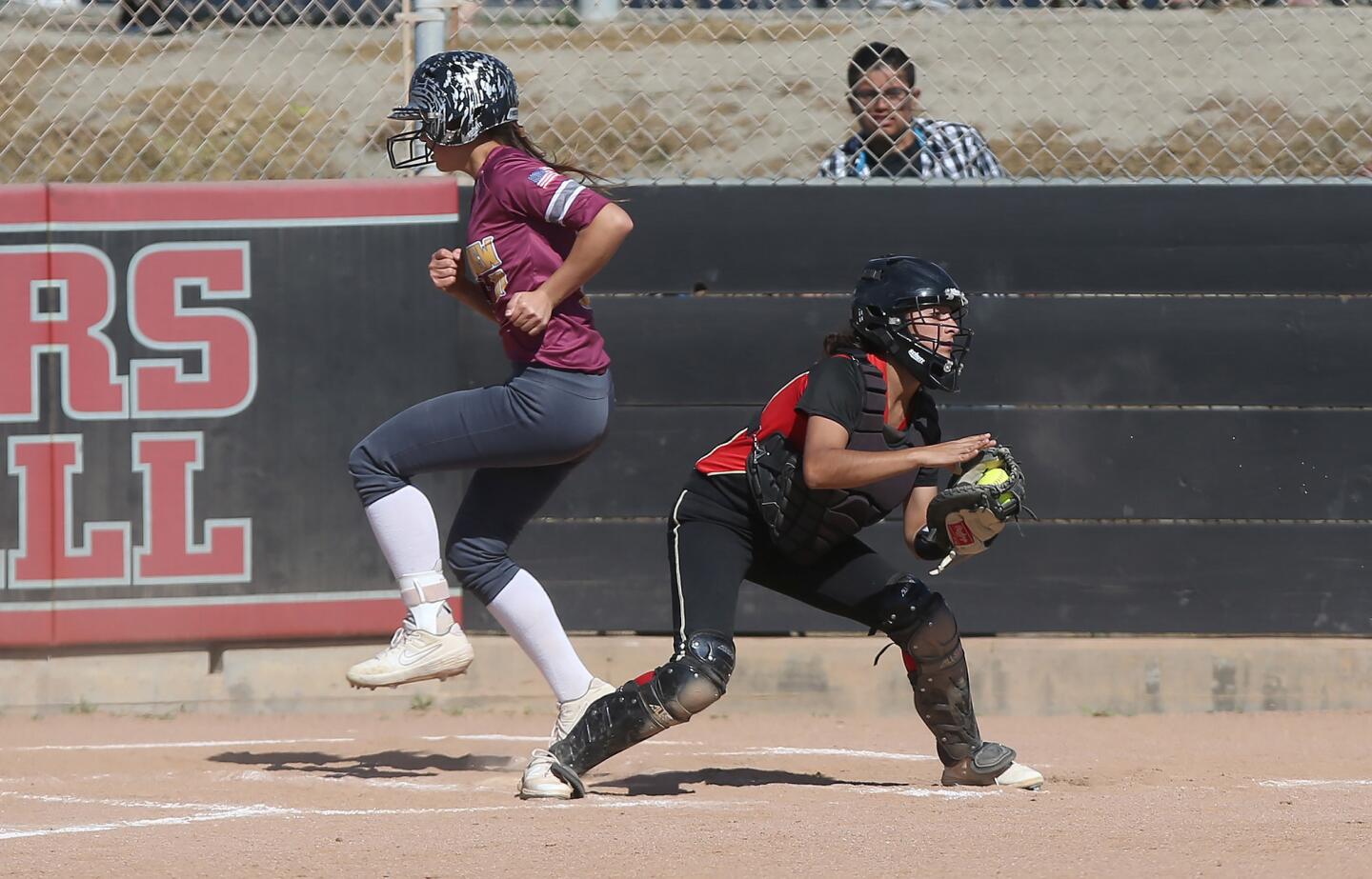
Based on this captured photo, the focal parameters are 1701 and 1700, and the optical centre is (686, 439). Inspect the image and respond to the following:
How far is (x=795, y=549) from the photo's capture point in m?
4.52

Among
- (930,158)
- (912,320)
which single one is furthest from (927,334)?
(930,158)

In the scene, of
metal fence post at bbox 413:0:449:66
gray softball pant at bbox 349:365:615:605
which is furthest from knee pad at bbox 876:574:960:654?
metal fence post at bbox 413:0:449:66

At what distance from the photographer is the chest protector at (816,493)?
14.3ft

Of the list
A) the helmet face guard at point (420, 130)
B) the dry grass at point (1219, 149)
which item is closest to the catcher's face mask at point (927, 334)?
the helmet face guard at point (420, 130)

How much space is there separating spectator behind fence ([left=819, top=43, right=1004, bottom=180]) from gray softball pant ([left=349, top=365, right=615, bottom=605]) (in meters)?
1.84

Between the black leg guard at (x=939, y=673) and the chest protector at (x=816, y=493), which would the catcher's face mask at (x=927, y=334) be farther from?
the black leg guard at (x=939, y=673)

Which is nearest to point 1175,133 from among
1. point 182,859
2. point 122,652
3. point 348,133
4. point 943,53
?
point 943,53

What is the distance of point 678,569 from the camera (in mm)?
4566

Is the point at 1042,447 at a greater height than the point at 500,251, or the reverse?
the point at 500,251

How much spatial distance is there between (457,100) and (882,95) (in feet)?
6.82

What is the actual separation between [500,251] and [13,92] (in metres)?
3.43

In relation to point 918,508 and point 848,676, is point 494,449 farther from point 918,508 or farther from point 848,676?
point 848,676

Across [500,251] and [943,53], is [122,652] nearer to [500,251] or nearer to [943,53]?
[500,251]

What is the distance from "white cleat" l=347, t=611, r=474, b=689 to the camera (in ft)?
15.2
